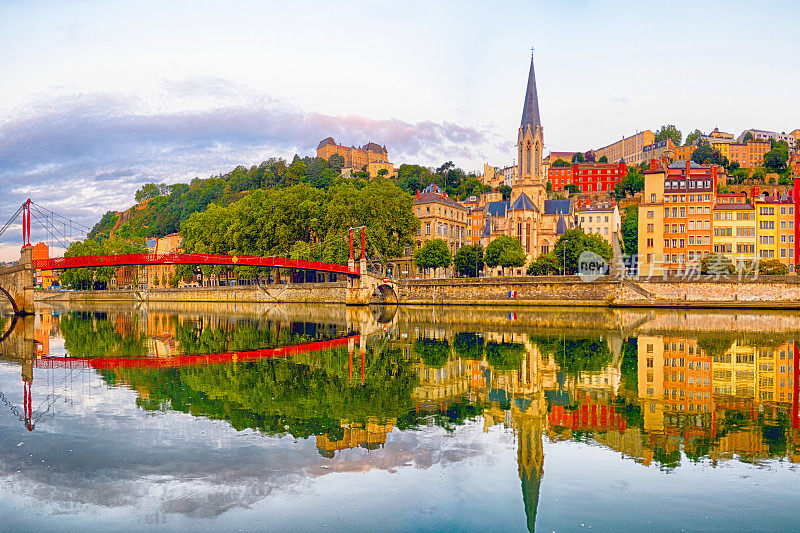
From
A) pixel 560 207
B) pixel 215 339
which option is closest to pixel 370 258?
pixel 215 339

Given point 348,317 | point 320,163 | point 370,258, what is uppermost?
point 320,163

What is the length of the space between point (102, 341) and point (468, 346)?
15.7 m

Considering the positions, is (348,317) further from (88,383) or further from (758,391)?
(758,391)

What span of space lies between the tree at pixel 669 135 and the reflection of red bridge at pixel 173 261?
12294 cm

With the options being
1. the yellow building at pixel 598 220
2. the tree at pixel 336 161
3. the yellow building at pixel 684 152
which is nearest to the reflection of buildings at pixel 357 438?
the yellow building at pixel 598 220

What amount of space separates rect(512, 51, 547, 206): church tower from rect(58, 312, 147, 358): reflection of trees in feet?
242

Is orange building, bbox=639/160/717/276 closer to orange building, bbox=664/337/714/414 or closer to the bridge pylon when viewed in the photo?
orange building, bbox=664/337/714/414

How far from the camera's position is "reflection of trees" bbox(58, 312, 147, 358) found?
2414 centimetres

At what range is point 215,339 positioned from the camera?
2912 cm

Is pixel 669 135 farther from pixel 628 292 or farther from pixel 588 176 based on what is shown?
pixel 628 292

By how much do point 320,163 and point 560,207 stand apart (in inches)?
2313

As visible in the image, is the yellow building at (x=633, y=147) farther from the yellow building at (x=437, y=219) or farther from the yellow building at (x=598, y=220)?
the yellow building at (x=437, y=219)

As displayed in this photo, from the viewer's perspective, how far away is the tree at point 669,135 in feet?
512

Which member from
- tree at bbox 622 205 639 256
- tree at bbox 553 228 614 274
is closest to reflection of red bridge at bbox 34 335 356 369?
tree at bbox 553 228 614 274
